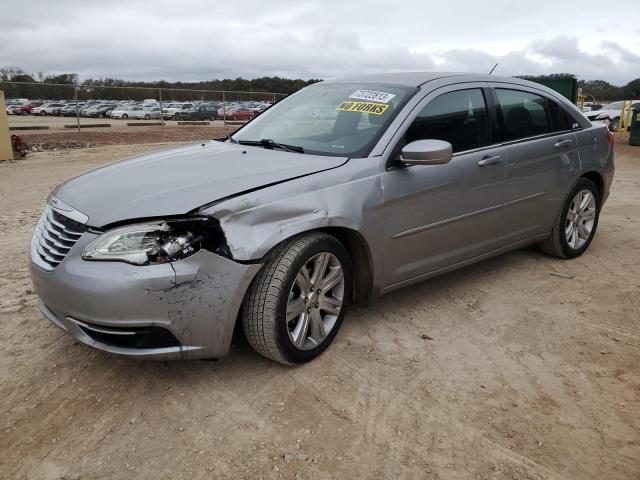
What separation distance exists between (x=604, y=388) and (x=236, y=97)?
1091 inches

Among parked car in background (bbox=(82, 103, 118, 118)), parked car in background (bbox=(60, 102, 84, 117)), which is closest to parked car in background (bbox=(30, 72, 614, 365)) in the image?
parked car in background (bbox=(60, 102, 84, 117))

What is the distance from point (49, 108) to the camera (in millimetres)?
27922

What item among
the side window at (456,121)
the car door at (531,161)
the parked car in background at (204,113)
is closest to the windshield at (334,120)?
the side window at (456,121)

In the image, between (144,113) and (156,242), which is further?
(144,113)

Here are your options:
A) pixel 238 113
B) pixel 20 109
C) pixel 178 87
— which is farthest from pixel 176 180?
pixel 178 87

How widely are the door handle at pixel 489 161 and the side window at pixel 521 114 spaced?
0.69 ft

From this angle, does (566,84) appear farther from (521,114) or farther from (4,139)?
(4,139)

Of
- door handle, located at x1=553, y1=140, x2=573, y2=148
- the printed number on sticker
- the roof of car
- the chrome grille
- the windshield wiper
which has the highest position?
the roof of car

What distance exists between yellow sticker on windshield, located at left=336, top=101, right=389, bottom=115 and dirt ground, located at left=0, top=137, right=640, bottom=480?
53.5 inches

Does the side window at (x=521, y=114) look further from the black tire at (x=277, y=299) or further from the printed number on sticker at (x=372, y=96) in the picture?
the black tire at (x=277, y=299)

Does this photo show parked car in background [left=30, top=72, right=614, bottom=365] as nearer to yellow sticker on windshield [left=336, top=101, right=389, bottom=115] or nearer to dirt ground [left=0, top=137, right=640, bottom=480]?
yellow sticker on windshield [left=336, top=101, right=389, bottom=115]

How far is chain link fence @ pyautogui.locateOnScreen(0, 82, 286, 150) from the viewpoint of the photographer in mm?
19641

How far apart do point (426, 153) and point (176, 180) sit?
1434 millimetres

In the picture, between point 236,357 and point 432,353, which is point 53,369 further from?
point 432,353
